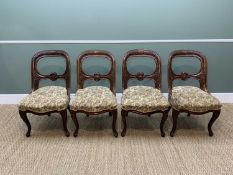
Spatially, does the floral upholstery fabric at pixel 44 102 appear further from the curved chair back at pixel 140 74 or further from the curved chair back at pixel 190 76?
the curved chair back at pixel 190 76

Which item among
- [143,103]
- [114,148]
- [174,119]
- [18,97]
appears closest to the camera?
[114,148]

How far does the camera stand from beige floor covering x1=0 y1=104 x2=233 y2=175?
8.09 ft

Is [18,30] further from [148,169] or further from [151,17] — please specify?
[148,169]

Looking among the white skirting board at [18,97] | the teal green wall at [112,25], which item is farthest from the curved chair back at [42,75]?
the white skirting board at [18,97]

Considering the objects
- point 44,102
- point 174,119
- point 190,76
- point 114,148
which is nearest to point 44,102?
point 44,102

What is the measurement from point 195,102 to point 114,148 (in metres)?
0.92

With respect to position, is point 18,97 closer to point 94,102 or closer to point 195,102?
point 94,102

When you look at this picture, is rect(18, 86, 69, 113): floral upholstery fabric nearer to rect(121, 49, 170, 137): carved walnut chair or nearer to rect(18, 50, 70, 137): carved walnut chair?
rect(18, 50, 70, 137): carved walnut chair

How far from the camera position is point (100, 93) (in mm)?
3096

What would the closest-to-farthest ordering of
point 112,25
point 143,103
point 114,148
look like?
point 114,148 → point 143,103 → point 112,25

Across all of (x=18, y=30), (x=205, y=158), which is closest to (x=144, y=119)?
(x=205, y=158)

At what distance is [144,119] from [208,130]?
749 mm

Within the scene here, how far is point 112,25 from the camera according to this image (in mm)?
3609

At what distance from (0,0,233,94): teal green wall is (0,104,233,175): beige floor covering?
2.53ft
